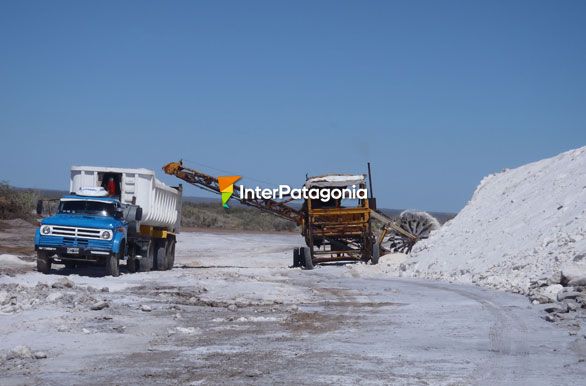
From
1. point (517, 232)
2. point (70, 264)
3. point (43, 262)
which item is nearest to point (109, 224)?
point (70, 264)

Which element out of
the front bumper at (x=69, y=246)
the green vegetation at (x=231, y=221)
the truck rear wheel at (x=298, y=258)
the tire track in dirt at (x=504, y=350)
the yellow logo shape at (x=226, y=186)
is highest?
the green vegetation at (x=231, y=221)

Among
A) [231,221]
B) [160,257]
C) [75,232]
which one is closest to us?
[75,232]

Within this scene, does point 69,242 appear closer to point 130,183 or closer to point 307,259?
point 130,183

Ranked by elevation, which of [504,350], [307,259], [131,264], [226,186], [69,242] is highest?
[226,186]

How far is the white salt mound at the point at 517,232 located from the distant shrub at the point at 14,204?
24006 mm

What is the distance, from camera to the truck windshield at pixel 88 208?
2409 cm

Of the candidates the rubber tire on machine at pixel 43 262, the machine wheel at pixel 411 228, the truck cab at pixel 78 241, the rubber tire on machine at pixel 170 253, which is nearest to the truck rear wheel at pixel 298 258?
the rubber tire on machine at pixel 170 253

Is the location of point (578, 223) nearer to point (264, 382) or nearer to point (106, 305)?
point (106, 305)

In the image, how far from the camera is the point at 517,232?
86.8 feet

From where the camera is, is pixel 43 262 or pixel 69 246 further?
pixel 43 262

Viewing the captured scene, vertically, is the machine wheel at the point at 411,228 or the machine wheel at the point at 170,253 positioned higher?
the machine wheel at the point at 411,228

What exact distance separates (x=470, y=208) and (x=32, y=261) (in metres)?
16.5

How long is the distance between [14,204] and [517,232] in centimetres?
3066

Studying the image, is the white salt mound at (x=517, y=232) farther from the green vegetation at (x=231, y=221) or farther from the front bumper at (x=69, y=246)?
the green vegetation at (x=231, y=221)
